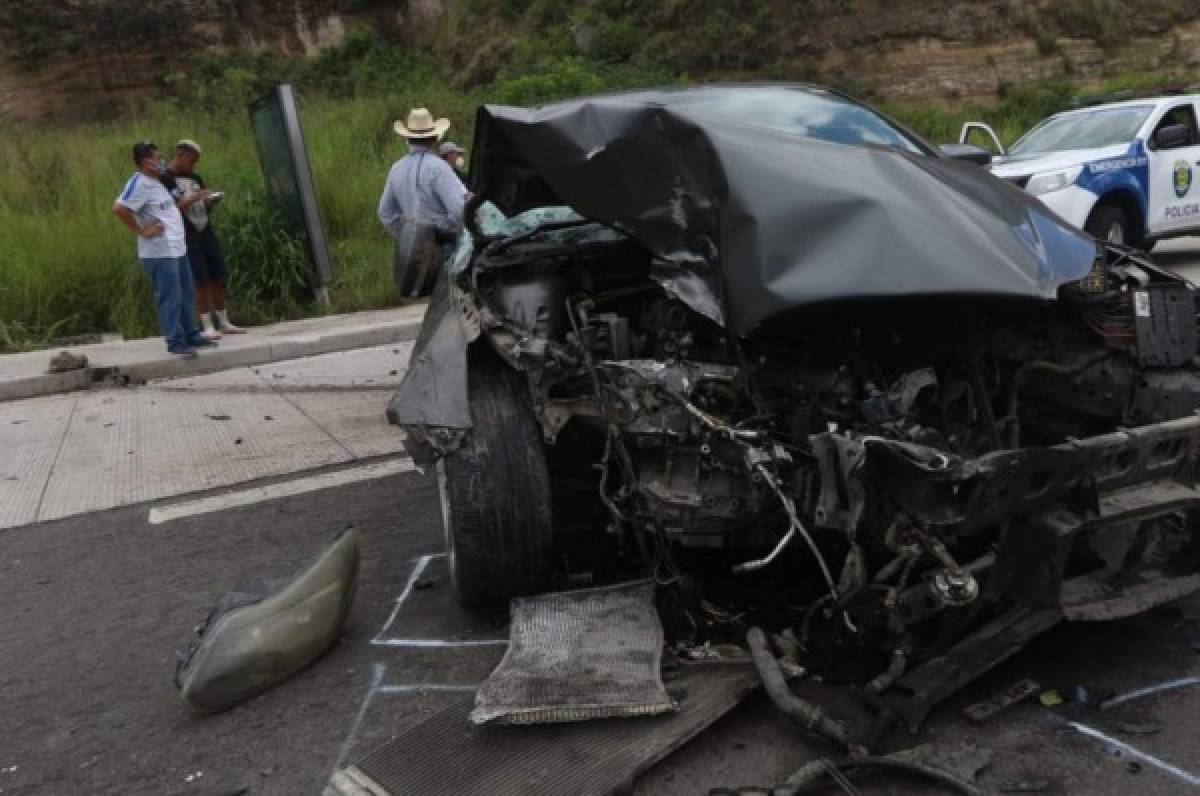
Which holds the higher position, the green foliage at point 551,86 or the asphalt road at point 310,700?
the green foliage at point 551,86

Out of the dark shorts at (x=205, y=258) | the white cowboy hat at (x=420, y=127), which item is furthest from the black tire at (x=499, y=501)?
the dark shorts at (x=205, y=258)

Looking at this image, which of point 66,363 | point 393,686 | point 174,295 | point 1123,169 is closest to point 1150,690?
point 393,686

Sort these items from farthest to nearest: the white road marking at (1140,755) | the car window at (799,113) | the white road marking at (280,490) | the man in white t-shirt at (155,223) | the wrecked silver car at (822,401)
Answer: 1. the man in white t-shirt at (155,223)
2. the white road marking at (280,490)
3. the car window at (799,113)
4. the wrecked silver car at (822,401)
5. the white road marking at (1140,755)

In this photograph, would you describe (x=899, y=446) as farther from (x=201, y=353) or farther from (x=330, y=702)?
(x=201, y=353)

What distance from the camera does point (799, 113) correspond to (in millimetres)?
4047

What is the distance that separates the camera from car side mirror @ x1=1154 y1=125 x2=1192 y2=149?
31.8 ft

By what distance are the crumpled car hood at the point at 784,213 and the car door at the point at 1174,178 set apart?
7.67 metres

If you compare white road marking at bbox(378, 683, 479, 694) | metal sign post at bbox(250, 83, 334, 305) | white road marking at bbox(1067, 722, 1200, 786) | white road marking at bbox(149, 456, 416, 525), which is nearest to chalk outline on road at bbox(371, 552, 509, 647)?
white road marking at bbox(378, 683, 479, 694)

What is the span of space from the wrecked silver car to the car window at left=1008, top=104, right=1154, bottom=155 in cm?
→ 774

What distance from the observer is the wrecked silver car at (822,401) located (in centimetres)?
255

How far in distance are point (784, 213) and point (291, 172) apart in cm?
893

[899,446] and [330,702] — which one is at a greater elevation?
[899,446]

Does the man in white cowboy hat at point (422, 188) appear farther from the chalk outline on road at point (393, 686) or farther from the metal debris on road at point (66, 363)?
the chalk outline on road at point (393, 686)

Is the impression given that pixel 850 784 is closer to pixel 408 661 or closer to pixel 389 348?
pixel 408 661
